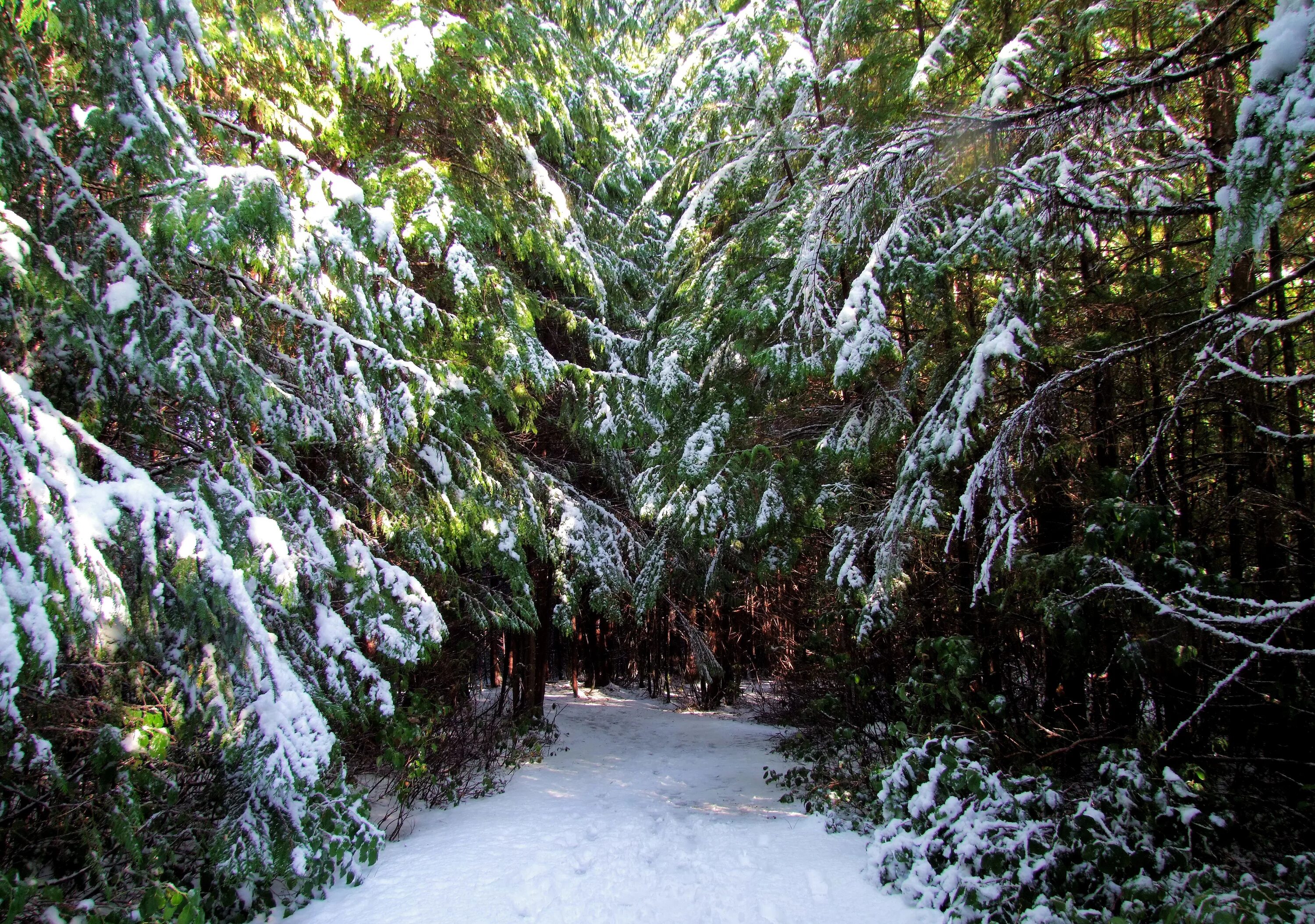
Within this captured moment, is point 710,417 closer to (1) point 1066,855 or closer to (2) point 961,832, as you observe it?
(2) point 961,832

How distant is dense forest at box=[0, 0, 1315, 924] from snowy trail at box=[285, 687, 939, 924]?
307 mm

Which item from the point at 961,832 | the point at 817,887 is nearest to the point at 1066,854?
the point at 961,832

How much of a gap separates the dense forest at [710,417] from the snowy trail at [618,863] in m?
0.31

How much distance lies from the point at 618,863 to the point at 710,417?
4.41 meters

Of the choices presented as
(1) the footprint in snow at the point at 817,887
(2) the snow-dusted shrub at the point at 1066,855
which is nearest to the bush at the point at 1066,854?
(2) the snow-dusted shrub at the point at 1066,855

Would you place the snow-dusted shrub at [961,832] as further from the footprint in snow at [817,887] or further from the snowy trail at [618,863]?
the footprint in snow at [817,887]

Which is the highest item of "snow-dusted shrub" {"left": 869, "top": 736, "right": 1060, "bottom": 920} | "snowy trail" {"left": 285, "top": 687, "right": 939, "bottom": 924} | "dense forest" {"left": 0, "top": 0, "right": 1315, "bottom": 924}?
"dense forest" {"left": 0, "top": 0, "right": 1315, "bottom": 924}

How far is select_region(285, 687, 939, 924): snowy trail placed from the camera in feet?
12.3

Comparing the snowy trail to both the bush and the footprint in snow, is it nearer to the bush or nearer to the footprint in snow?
the footprint in snow

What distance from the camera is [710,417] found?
7.38m

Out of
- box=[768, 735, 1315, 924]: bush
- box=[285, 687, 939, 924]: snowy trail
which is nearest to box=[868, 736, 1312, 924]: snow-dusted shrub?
box=[768, 735, 1315, 924]: bush

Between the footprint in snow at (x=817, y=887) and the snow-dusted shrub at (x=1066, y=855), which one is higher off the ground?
the snow-dusted shrub at (x=1066, y=855)

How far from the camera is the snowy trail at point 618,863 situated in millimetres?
3738

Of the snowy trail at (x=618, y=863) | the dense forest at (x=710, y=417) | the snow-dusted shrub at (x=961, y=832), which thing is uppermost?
the dense forest at (x=710, y=417)
